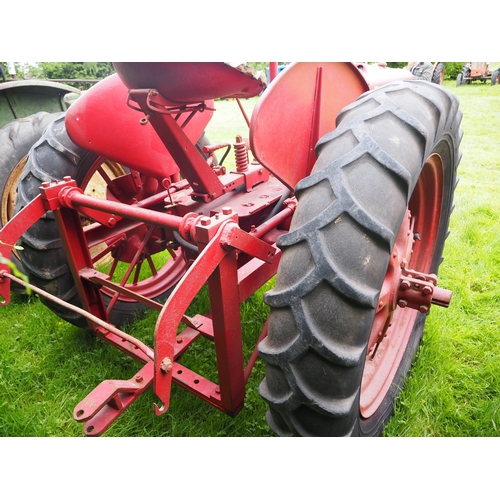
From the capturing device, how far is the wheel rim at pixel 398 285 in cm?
154

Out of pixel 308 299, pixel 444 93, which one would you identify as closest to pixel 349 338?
pixel 308 299

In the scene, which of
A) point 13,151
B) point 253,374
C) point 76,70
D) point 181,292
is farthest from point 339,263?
point 76,70

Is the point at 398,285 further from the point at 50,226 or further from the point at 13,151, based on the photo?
the point at 13,151

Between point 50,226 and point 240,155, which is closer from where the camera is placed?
point 50,226

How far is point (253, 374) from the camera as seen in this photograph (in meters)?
2.08

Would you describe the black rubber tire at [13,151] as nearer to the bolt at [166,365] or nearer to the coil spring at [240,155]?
the coil spring at [240,155]

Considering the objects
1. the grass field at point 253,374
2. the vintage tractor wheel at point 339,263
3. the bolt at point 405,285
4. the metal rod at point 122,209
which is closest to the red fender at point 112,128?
the metal rod at point 122,209

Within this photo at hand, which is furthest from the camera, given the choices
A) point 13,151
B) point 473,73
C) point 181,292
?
point 473,73

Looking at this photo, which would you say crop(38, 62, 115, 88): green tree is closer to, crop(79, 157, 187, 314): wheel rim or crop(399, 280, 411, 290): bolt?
crop(79, 157, 187, 314): wheel rim

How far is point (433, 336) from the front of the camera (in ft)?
7.25

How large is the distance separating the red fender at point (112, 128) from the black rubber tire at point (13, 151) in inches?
42.3

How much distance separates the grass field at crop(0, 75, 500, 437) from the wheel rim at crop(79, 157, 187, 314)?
252mm

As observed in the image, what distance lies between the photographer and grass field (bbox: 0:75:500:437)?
181cm

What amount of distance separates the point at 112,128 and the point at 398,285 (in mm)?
1497
